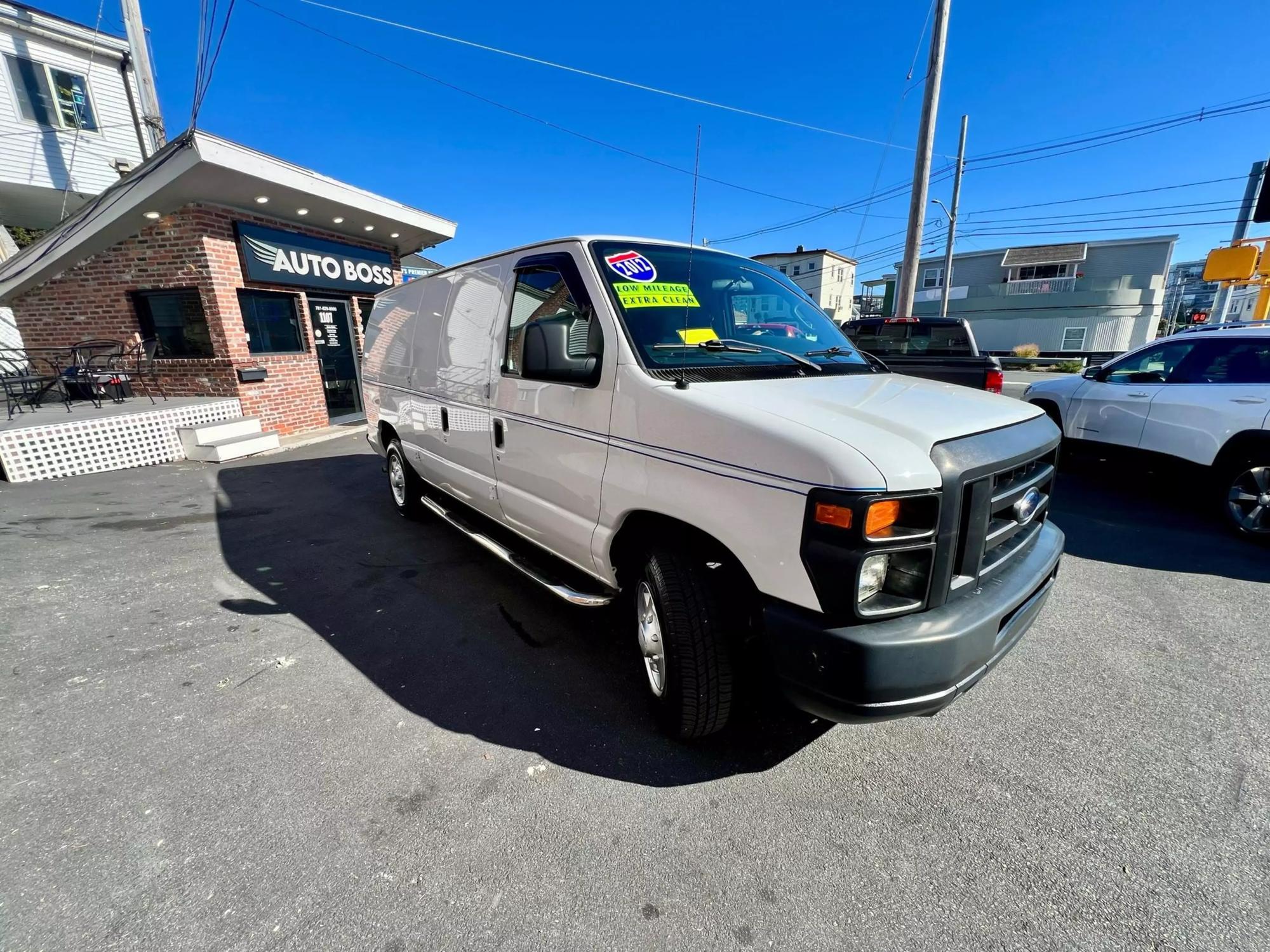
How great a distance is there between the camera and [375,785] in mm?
2186

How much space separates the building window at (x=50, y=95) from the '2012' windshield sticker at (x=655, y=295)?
2096 cm

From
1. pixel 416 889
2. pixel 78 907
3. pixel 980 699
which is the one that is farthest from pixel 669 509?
pixel 78 907

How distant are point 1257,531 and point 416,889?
21.7 feet

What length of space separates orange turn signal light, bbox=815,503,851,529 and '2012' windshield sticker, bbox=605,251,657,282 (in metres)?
1.54

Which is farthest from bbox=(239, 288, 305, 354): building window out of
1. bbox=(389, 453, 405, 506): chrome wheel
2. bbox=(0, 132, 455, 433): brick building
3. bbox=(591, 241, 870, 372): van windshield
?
bbox=(591, 241, 870, 372): van windshield

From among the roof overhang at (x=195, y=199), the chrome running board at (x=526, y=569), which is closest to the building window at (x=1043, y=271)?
the roof overhang at (x=195, y=199)

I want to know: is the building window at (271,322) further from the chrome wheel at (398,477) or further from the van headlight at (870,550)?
the van headlight at (870,550)

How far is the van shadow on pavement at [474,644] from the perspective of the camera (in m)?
2.41

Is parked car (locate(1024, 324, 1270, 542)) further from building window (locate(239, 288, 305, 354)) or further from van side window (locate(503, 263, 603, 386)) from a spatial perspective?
building window (locate(239, 288, 305, 354))

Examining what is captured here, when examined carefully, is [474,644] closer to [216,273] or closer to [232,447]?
[232,447]

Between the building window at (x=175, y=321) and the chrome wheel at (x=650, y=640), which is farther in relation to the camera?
the building window at (x=175, y=321)

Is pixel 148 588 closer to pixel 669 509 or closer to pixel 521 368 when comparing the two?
pixel 521 368

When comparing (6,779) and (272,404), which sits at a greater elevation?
(272,404)

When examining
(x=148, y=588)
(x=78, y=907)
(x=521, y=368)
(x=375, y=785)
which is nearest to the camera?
(x=78, y=907)
